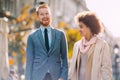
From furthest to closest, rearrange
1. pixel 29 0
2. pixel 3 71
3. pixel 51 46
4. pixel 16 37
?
1. pixel 29 0
2. pixel 16 37
3. pixel 3 71
4. pixel 51 46

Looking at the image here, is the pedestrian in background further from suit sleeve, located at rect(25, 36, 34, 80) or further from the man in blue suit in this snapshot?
suit sleeve, located at rect(25, 36, 34, 80)

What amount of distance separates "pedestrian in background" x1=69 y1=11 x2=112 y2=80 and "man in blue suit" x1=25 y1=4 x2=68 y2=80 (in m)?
0.17

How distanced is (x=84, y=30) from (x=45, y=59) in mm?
579

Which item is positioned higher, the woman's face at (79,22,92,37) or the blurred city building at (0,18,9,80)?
the woman's face at (79,22,92,37)

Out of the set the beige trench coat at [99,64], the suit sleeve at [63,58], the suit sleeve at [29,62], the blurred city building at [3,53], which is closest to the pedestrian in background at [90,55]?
the beige trench coat at [99,64]

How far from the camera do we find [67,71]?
8.28 meters

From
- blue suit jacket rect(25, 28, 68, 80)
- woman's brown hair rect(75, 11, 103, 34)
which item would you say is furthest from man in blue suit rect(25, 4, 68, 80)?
woman's brown hair rect(75, 11, 103, 34)

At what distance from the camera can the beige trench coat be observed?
27.2 ft

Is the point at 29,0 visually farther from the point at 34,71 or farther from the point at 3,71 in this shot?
the point at 34,71

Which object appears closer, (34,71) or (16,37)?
(34,71)

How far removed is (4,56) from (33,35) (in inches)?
302

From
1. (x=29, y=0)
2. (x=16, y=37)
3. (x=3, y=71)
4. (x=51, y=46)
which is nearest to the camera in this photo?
(x=51, y=46)

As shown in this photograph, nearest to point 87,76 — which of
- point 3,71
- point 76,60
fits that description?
point 76,60

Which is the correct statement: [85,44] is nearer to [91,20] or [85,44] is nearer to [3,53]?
[91,20]
